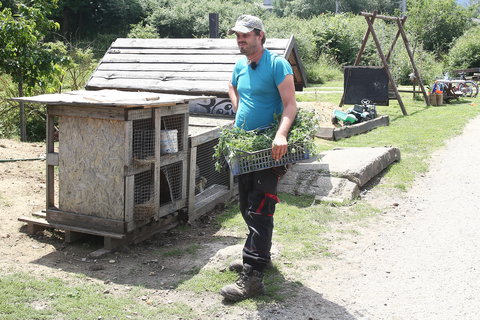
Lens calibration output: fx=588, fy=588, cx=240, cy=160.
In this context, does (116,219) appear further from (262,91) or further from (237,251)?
(262,91)

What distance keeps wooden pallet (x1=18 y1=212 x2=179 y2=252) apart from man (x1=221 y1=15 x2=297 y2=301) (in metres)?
1.53

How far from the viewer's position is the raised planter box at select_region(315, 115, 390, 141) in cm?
1209

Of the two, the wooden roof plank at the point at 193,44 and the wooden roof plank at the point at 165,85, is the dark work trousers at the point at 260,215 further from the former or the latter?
the wooden roof plank at the point at 193,44

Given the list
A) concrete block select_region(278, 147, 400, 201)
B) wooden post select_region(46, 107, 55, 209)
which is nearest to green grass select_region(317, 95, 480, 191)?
concrete block select_region(278, 147, 400, 201)

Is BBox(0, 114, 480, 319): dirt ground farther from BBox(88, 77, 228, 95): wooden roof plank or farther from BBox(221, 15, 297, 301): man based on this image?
BBox(88, 77, 228, 95): wooden roof plank

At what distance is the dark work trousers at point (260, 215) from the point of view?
460cm

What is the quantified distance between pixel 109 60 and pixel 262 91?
5690 millimetres

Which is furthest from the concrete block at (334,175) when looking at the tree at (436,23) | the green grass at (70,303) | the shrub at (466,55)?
the tree at (436,23)

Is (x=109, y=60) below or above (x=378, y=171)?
above

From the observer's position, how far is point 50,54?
10.3 metres

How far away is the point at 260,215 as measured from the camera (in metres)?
4.62

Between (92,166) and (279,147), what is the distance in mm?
2202

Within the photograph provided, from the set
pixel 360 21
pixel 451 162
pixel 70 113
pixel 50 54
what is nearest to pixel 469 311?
pixel 70 113

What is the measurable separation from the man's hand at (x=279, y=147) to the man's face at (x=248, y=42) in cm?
77
